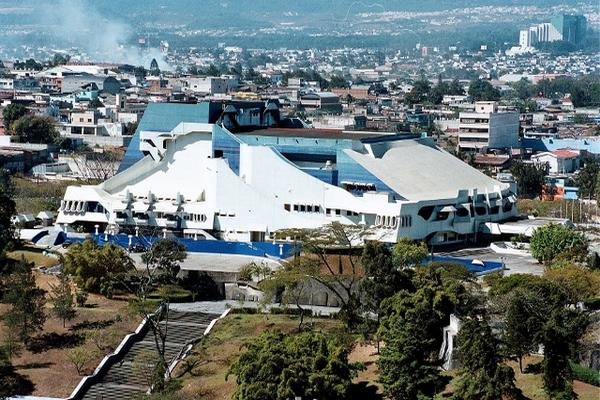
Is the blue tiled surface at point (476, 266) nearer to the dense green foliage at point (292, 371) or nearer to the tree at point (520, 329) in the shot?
the tree at point (520, 329)

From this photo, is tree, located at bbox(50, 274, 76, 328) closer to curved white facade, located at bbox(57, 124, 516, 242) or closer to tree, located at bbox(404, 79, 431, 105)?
curved white facade, located at bbox(57, 124, 516, 242)

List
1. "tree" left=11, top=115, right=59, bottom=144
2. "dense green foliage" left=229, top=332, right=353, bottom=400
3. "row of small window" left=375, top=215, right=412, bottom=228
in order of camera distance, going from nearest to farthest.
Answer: "dense green foliage" left=229, top=332, right=353, bottom=400 → "row of small window" left=375, top=215, right=412, bottom=228 → "tree" left=11, top=115, right=59, bottom=144

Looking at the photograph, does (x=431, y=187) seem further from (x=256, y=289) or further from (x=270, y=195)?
(x=256, y=289)

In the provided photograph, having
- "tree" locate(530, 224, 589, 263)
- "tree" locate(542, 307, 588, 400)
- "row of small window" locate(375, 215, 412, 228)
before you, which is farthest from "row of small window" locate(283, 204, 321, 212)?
"tree" locate(542, 307, 588, 400)

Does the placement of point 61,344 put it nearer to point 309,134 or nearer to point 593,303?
point 593,303

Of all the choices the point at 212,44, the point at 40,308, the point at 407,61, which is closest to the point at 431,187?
the point at 40,308

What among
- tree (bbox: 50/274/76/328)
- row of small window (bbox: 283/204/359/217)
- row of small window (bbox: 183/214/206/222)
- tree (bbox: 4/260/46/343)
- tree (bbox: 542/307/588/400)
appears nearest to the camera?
tree (bbox: 542/307/588/400)

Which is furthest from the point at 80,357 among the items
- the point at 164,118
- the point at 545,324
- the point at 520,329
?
the point at 164,118
